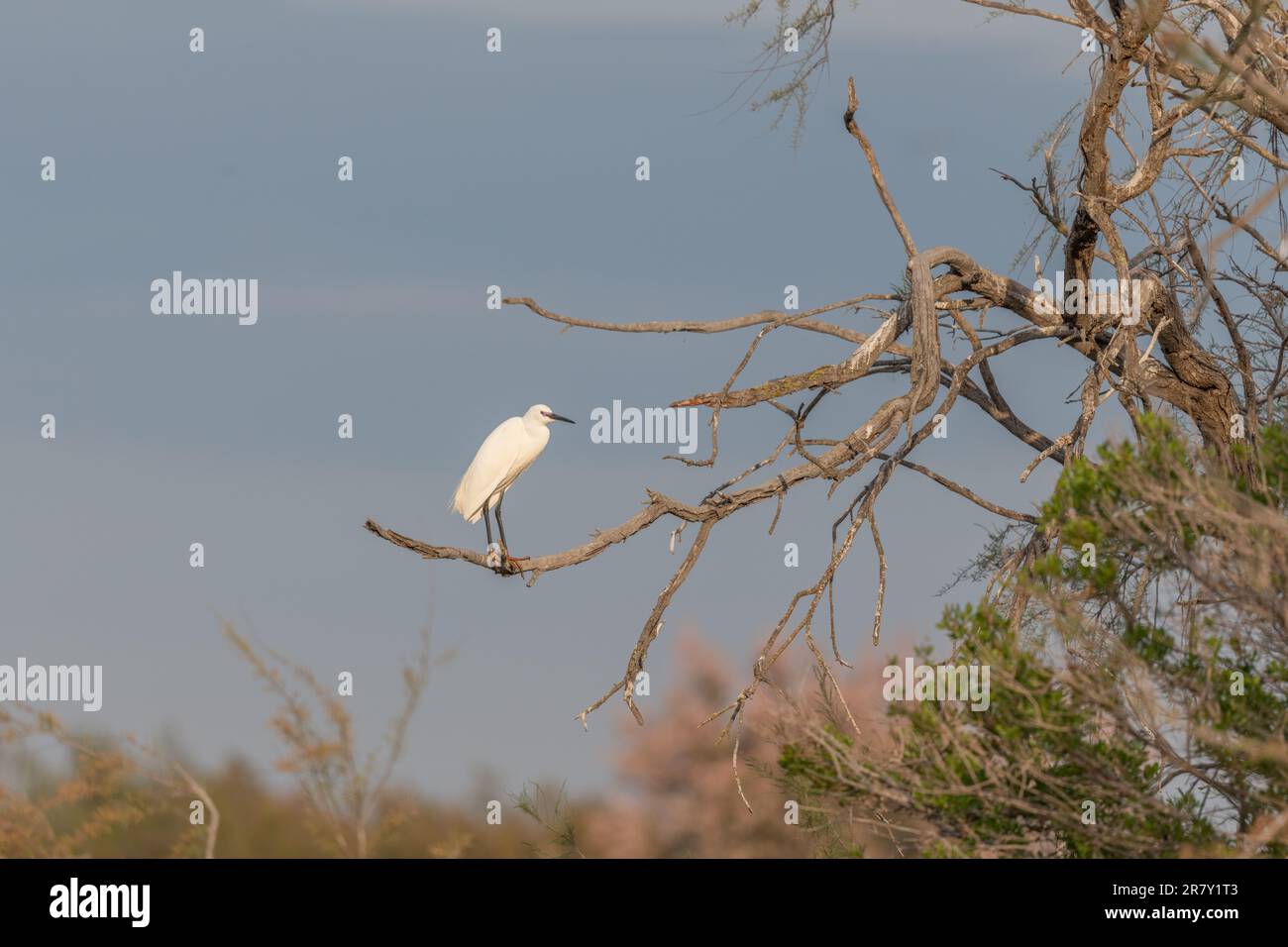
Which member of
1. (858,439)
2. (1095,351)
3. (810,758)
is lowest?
(810,758)

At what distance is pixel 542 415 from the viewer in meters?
10.5

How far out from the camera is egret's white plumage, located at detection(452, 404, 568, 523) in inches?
390

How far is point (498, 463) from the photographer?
9.98 meters

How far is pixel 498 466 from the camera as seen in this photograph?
9.97 meters

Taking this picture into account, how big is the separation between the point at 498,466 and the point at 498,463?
26 millimetres

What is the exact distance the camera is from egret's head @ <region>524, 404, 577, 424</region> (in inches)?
412

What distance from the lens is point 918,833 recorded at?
21.6ft

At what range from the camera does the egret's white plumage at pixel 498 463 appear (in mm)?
9906
